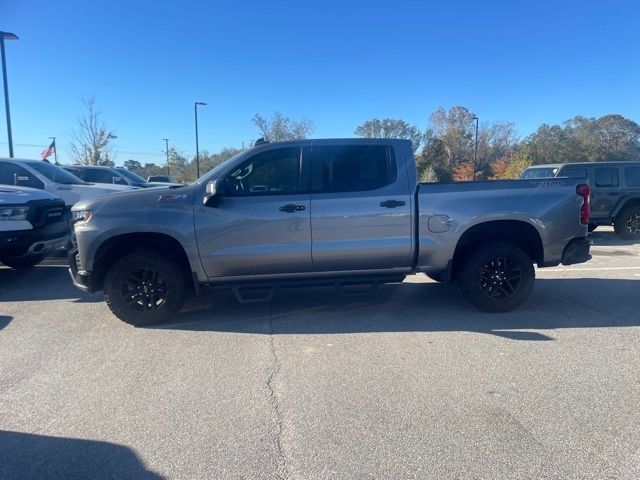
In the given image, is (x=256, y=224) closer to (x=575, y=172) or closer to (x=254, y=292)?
(x=254, y=292)

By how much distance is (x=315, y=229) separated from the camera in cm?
503

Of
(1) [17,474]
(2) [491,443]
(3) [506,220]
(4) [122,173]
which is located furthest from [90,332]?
(4) [122,173]

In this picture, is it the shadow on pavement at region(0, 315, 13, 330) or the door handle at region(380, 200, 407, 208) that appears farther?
the shadow on pavement at region(0, 315, 13, 330)

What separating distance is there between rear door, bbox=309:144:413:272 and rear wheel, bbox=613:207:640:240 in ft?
28.9

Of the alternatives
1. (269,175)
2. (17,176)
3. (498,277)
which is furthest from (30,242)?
(498,277)

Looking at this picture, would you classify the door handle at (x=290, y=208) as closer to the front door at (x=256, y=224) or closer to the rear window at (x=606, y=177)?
the front door at (x=256, y=224)

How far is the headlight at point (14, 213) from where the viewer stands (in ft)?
22.1

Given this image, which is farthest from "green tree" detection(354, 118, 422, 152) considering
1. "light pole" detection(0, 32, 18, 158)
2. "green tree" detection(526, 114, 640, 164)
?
"light pole" detection(0, 32, 18, 158)

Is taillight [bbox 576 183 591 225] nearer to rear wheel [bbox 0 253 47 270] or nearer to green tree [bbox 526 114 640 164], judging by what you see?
rear wheel [bbox 0 253 47 270]

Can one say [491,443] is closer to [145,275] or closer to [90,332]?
[145,275]

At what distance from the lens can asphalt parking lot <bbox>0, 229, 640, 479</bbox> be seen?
2.69 meters

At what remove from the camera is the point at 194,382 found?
12.3 feet

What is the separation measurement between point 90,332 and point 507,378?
4.22 m

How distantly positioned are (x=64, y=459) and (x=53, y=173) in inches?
359
